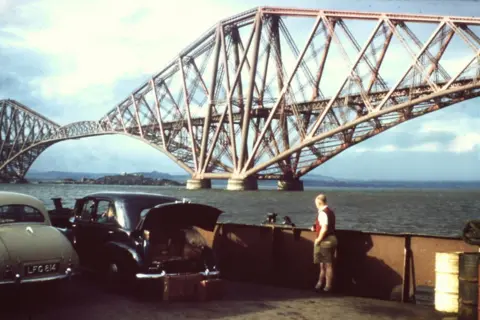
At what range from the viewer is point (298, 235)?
11.3 m

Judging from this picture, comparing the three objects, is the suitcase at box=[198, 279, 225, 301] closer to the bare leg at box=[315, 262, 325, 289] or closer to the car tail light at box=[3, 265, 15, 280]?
the bare leg at box=[315, 262, 325, 289]

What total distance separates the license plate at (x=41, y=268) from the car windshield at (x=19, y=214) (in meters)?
1.01

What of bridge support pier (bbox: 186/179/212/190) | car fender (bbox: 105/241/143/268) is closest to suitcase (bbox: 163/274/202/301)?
car fender (bbox: 105/241/143/268)

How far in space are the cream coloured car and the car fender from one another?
0.77m

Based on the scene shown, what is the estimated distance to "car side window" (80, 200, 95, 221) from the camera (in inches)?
415

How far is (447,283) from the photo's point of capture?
832 cm

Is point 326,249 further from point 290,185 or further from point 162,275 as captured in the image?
point 290,185

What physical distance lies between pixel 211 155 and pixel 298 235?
6518cm

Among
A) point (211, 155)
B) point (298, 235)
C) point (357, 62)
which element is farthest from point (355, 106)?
point (298, 235)

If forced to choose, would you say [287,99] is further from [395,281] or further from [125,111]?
[395,281]

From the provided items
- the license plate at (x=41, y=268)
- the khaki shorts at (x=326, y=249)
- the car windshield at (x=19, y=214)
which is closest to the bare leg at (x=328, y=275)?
the khaki shorts at (x=326, y=249)

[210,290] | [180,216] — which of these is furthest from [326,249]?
[180,216]

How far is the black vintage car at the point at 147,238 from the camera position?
9.07 meters

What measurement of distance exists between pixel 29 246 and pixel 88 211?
2.34 m
